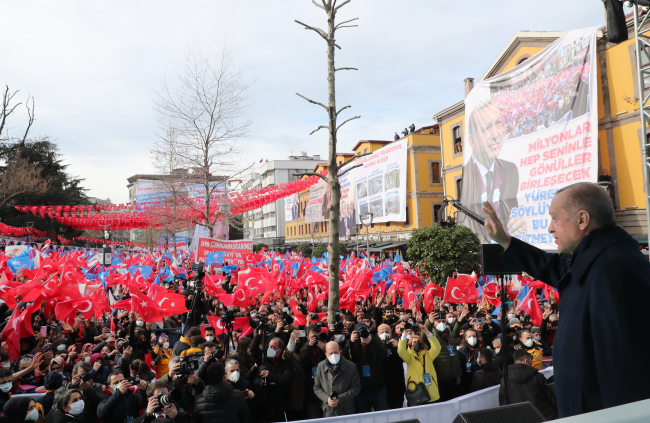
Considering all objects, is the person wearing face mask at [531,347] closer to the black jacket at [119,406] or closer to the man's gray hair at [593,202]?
the black jacket at [119,406]

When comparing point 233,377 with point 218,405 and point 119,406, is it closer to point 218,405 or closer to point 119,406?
point 218,405

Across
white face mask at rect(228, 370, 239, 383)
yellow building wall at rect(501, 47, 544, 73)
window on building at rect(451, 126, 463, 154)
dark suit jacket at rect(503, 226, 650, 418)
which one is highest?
yellow building wall at rect(501, 47, 544, 73)

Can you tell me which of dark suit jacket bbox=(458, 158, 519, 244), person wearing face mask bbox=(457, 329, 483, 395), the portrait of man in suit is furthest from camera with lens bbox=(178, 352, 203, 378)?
dark suit jacket bbox=(458, 158, 519, 244)

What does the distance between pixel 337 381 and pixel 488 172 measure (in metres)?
21.2

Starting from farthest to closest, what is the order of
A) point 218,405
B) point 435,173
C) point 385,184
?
point 385,184 → point 435,173 → point 218,405

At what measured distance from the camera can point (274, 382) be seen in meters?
6.19

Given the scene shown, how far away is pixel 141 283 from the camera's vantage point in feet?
43.5

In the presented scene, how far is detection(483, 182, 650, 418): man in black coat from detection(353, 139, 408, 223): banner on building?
111 ft

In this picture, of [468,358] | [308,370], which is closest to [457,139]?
[468,358]

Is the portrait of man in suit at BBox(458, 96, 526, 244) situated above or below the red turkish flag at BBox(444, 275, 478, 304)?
above

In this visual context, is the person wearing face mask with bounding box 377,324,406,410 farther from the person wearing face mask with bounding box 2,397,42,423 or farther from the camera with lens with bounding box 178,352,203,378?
the person wearing face mask with bounding box 2,397,42,423

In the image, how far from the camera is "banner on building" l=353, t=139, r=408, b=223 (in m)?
36.8

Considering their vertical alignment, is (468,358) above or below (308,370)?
below

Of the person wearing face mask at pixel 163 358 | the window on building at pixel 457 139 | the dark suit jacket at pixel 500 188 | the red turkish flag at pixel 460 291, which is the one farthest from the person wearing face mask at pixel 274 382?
the window on building at pixel 457 139
